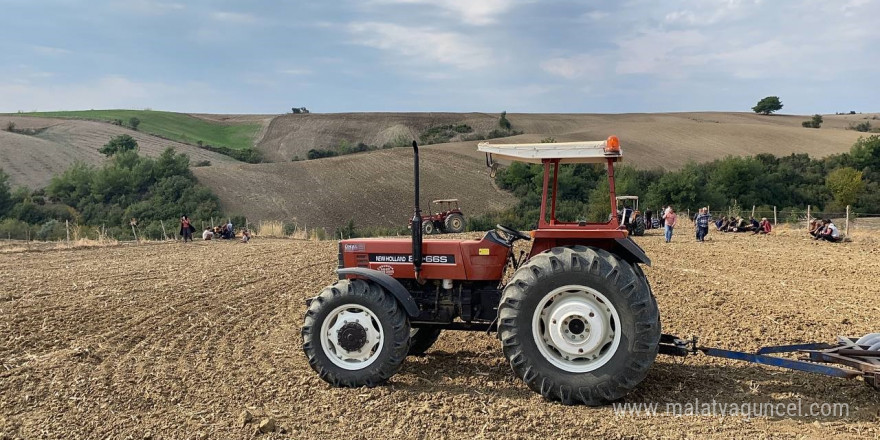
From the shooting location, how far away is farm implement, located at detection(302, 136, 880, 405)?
15.7ft

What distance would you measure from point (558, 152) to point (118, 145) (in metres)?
59.1

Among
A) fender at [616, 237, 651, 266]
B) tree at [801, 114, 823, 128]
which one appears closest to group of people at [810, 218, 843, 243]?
fender at [616, 237, 651, 266]

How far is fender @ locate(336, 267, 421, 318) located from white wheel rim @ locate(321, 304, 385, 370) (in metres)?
0.26

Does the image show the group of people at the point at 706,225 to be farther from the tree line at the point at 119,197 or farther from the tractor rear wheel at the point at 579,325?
the tree line at the point at 119,197

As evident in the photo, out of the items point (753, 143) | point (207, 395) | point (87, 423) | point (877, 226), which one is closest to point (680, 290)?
point (207, 395)

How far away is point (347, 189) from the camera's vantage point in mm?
43938

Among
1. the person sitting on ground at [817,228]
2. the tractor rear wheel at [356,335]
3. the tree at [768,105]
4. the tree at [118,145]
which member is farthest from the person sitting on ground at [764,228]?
the tree at [768,105]

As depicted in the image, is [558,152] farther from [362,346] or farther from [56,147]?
[56,147]

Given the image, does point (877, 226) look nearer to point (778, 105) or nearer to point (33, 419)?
point (33, 419)

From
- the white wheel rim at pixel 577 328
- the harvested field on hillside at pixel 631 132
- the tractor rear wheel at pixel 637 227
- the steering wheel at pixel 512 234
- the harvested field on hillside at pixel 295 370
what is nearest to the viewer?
the harvested field on hillside at pixel 295 370

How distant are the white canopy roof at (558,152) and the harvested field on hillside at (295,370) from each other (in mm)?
1984

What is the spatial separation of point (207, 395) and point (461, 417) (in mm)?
2190

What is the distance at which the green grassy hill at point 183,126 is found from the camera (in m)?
71.2

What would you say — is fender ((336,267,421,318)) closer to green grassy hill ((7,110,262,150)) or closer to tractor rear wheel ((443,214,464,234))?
tractor rear wheel ((443,214,464,234))
